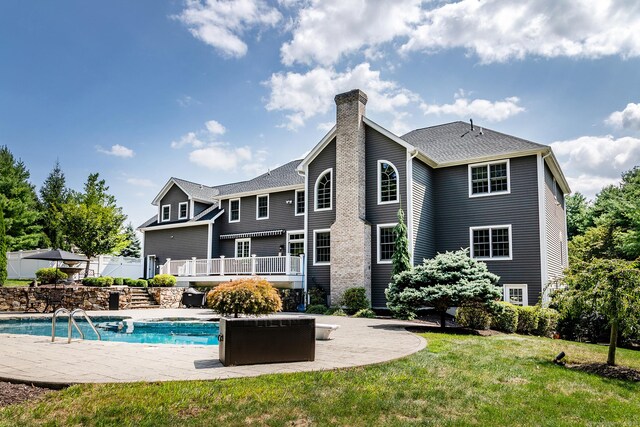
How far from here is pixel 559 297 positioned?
8.99 m

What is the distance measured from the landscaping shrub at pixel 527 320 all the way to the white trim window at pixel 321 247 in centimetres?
896

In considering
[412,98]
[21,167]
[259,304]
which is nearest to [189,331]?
[259,304]

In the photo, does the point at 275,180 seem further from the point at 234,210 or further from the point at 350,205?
the point at 350,205

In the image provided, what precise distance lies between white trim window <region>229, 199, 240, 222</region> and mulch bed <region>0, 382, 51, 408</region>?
21004 millimetres

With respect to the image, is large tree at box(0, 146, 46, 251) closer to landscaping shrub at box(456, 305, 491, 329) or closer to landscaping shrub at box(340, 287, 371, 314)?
landscaping shrub at box(340, 287, 371, 314)

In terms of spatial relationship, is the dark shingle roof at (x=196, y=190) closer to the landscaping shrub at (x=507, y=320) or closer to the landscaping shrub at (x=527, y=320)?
the landscaping shrub at (x=507, y=320)

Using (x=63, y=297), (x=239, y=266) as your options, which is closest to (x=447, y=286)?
(x=239, y=266)

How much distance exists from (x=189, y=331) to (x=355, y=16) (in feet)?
32.1

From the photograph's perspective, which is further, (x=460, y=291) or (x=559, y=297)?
(x=460, y=291)

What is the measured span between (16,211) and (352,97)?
29.5 metres

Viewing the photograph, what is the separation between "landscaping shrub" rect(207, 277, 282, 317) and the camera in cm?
798

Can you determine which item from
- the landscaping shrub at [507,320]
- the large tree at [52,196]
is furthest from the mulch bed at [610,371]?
the large tree at [52,196]

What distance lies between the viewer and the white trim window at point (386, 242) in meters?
19.6

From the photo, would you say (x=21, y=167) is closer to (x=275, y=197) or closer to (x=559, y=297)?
(x=275, y=197)
